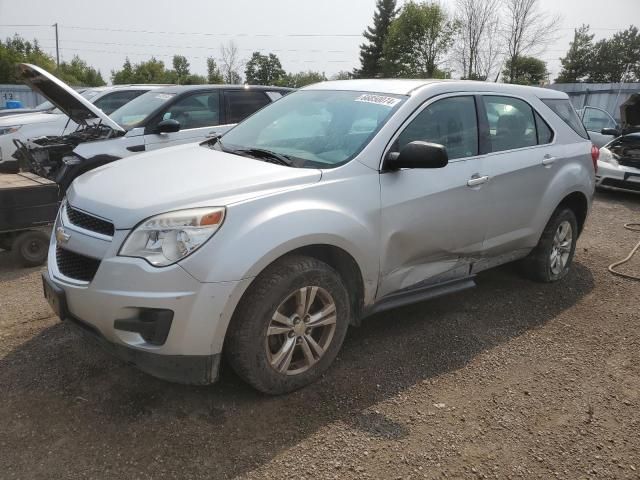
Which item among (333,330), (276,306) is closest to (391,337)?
(333,330)

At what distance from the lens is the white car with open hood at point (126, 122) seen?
5891 mm

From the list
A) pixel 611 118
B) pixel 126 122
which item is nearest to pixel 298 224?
pixel 126 122

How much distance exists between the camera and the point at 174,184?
279 cm

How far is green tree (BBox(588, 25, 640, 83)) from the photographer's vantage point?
61.9 m

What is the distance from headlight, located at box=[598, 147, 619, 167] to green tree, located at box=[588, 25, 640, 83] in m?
61.2

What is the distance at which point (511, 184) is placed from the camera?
155 inches

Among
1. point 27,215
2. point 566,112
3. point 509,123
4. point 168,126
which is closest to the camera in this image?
point 509,123

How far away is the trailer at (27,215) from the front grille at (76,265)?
2.44m

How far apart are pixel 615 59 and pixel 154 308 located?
73726 millimetres

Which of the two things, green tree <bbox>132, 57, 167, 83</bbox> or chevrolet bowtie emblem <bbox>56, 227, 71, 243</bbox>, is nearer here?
chevrolet bowtie emblem <bbox>56, 227, 71, 243</bbox>

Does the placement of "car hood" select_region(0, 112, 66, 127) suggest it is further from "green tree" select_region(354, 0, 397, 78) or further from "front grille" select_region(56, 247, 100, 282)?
"green tree" select_region(354, 0, 397, 78)

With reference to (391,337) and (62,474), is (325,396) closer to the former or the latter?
(391,337)

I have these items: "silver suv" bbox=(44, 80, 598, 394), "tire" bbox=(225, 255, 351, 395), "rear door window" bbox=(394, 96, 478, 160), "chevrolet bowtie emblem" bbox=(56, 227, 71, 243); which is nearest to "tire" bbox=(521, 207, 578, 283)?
"silver suv" bbox=(44, 80, 598, 394)

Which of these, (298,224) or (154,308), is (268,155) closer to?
(298,224)
